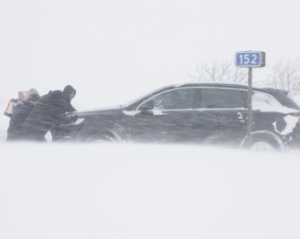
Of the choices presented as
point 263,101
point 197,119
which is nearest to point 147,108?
point 197,119

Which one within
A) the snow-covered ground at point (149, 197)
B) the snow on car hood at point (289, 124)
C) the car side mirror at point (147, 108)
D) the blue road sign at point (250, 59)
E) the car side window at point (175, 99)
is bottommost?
the snow-covered ground at point (149, 197)

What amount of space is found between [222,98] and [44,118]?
3.11m

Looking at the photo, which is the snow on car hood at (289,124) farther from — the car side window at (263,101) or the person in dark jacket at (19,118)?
the person in dark jacket at (19,118)

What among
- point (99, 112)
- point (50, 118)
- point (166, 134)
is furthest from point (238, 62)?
point (50, 118)

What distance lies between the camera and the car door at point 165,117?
21.7ft

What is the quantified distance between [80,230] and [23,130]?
441cm

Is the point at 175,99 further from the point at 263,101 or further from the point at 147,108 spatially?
the point at 263,101

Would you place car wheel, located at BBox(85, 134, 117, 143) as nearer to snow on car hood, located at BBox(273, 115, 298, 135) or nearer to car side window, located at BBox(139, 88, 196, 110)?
car side window, located at BBox(139, 88, 196, 110)

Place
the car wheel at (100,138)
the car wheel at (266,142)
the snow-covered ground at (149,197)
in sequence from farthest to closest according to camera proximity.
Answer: the car wheel at (100,138) < the car wheel at (266,142) < the snow-covered ground at (149,197)

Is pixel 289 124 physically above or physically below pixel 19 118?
below

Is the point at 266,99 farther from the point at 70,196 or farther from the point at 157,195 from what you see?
the point at 70,196

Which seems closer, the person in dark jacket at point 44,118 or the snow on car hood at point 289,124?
the snow on car hood at point 289,124

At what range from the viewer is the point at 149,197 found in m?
3.33

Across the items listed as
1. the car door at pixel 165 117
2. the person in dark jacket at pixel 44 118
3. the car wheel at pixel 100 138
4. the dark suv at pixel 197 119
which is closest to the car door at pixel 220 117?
the dark suv at pixel 197 119
